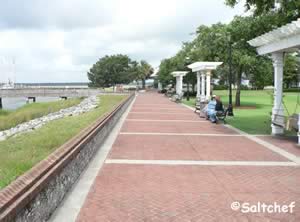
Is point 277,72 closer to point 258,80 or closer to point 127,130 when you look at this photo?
point 127,130

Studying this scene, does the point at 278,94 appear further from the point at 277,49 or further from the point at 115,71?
the point at 115,71

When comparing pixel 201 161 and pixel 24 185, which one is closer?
pixel 24 185

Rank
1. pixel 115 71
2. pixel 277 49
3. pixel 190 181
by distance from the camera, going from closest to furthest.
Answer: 1. pixel 190 181
2. pixel 277 49
3. pixel 115 71

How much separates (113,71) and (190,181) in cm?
10987

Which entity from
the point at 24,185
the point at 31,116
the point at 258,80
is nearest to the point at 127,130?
the point at 24,185

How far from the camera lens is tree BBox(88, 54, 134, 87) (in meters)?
116

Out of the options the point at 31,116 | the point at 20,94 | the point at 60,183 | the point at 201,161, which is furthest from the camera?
the point at 20,94

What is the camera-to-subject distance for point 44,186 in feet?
20.0

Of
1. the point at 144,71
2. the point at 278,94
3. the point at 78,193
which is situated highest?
the point at 144,71

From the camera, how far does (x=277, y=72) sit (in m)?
15.8

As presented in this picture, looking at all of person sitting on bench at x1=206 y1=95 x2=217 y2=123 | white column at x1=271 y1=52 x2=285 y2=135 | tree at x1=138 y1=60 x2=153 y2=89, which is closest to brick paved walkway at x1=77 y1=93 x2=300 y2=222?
white column at x1=271 y1=52 x2=285 y2=135

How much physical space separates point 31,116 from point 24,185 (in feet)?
128

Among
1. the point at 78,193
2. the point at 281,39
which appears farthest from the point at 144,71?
the point at 78,193

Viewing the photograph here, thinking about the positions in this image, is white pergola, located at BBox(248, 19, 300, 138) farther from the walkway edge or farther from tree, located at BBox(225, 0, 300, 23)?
Answer: the walkway edge
